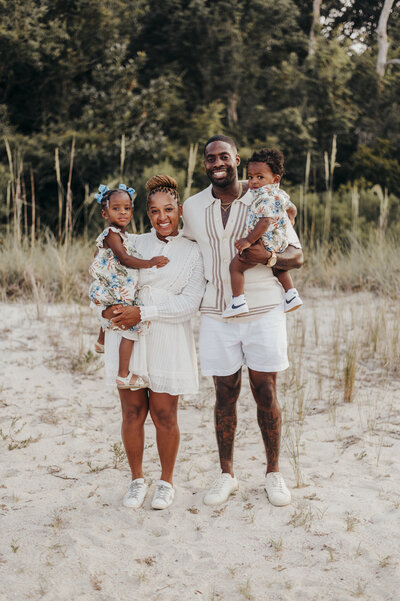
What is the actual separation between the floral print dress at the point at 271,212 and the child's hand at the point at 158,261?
44cm

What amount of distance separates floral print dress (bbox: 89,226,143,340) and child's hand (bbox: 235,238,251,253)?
1.78 feet

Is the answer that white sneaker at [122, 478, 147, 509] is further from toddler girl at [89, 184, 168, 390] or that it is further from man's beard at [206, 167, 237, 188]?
man's beard at [206, 167, 237, 188]

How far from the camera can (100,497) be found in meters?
3.28

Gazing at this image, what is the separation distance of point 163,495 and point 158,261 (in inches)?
48.2

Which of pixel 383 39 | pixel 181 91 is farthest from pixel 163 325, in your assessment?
pixel 383 39

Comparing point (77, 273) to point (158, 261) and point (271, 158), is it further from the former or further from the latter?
point (271, 158)

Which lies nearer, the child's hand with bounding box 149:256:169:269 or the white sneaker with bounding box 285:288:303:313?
the child's hand with bounding box 149:256:169:269

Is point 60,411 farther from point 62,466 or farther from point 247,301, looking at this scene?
point 247,301

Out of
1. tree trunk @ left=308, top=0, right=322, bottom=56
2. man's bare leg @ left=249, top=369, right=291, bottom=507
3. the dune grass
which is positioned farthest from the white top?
tree trunk @ left=308, top=0, right=322, bottom=56

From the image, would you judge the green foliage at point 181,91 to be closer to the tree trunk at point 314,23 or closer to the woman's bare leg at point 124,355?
the tree trunk at point 314,23

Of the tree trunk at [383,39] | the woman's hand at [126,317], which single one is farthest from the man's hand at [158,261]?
the tree trunk at [383,39]

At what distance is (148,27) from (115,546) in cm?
1661

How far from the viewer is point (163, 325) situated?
302cm

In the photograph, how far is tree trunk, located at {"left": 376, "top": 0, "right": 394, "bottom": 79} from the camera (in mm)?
16047
